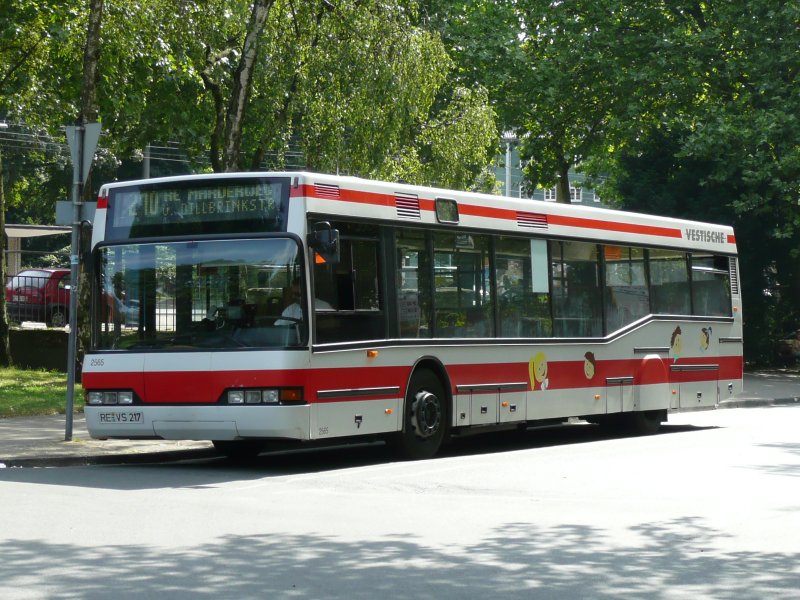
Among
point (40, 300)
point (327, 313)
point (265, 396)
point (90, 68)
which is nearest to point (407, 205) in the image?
point (327, 313)

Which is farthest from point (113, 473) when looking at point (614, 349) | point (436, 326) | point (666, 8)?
point (666, 8)

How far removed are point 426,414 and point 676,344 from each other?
20.7 ft

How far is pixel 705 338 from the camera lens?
2055 centimetres

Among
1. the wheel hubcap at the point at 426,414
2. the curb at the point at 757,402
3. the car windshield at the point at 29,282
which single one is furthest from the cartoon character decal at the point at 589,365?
the car windshield at the point at 29,282

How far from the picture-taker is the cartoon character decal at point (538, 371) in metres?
16.5

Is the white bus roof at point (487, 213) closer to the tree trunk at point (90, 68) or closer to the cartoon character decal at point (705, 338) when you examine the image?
the cartoon character decal at point (705, 338)

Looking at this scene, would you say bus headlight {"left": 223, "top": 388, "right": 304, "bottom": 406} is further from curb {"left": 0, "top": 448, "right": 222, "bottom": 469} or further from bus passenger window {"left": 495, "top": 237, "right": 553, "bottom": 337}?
bus passenger window {"left": 495, "top": 237, "right": 553, "bottom": 337}

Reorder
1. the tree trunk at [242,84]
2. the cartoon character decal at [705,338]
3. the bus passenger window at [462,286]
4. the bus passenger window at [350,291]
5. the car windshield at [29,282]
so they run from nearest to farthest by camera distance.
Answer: the bus passenger window at [350,291] → the bus passenger window at [462,286] → the cartoon character decal at [705,338] → the tree trunk at [242,84] → the car windshield at [29,282]

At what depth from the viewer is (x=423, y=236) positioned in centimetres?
1490

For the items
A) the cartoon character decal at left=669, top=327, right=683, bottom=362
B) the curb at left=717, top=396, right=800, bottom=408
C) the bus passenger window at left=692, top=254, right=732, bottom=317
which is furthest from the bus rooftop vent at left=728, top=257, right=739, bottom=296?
the curb at left=717, top=396, right=800, bottom=408

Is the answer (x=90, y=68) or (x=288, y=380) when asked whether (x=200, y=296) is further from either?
(x=90, y=68)

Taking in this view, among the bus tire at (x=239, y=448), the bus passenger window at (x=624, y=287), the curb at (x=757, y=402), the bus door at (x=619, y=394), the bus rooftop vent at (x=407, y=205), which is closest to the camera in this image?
the bus rooftop vent at (x=407, y=205)

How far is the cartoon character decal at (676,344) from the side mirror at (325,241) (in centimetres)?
803

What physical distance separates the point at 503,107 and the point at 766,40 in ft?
25.0
